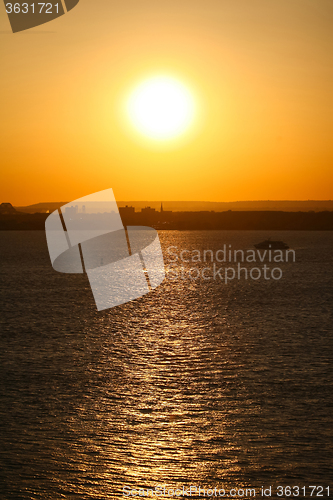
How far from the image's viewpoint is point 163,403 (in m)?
22.8

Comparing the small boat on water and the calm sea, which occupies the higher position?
the calm sea

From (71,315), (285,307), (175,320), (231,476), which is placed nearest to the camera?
(231,476)

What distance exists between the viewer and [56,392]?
80.3ft

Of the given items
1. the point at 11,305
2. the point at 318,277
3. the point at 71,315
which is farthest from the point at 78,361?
the point at 318,277

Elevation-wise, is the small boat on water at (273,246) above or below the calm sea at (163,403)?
below

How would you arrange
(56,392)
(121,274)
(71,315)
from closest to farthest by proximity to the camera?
(56,392) → (71,315) → (121,274)

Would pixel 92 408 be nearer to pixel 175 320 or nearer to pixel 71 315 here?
pixel 175 320

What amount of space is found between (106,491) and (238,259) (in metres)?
135

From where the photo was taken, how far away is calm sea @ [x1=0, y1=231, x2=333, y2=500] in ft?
51.5

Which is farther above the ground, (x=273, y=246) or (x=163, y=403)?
(x=163, y=403)

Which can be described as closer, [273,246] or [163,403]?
[163,403]

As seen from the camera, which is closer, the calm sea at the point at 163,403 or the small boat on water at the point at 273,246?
the calm sea at the point at 163,403

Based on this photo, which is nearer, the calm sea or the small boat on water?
the calm sea

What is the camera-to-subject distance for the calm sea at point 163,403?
51.5 ft
